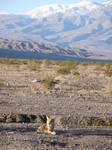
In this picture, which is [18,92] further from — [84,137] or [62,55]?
[62,55]

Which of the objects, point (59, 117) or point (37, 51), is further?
point (37, 51)

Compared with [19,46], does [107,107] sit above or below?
below

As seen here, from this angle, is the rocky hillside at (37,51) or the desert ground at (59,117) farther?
the rocky hillside at (37,51)

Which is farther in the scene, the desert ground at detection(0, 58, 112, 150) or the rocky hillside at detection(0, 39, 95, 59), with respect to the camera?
the rocky hillside at detection(0, 39, 95, 59)

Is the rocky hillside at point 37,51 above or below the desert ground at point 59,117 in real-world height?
above

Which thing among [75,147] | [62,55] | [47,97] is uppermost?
[62,55]

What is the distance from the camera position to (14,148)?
9.98 m

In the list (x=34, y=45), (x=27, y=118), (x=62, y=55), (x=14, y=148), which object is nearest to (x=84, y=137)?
(x=14, y=148)

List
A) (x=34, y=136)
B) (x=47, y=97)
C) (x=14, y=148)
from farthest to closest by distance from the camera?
1. (x=47, y=97)
2. (x=34, y=136)
3. (x=14, y=148)

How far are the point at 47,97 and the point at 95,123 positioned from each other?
23.3ft

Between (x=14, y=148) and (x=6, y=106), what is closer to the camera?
(x=14, y=148)

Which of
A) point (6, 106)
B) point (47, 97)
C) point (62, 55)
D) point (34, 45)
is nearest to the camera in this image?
point (6, 106)

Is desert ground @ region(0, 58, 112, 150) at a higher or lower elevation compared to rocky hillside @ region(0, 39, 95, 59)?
lower

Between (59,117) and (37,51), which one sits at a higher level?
(37,51)
